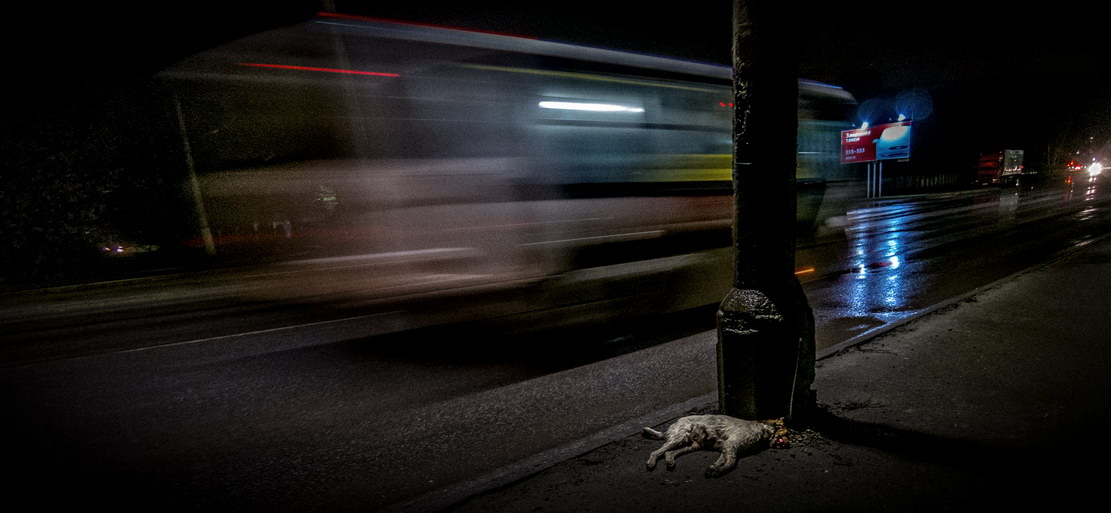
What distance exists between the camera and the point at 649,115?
21.4ft

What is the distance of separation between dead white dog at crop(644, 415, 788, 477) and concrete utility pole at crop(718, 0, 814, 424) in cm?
12

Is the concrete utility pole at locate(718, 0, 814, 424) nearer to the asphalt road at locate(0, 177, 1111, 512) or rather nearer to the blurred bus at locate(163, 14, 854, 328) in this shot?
the asphalt road at locate(0, 177, 1111, 512)

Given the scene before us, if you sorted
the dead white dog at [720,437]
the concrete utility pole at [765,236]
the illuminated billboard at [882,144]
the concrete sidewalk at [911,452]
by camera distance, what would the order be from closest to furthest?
the concrete sidewalk at [911,452], the concrete utility pole at [765,236], the dead white dog at [720,437], the illuminated billboard at [882,144]

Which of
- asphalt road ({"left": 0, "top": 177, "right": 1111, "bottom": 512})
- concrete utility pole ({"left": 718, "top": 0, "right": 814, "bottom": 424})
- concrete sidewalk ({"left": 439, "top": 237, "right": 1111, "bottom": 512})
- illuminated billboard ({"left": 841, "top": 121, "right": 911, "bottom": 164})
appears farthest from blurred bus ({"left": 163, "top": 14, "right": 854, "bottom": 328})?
illuminated billboard ({"left": 841, "top": 121, "right": 911, "bottom": 164})

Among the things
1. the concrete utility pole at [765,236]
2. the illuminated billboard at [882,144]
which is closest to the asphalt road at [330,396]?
the concrete utility pole at [765,236]

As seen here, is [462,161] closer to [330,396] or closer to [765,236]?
[330,396]

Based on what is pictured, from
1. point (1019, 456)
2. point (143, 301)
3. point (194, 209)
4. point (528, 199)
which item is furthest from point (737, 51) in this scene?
point (194, 209)

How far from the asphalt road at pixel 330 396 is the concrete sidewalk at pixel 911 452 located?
0.50m

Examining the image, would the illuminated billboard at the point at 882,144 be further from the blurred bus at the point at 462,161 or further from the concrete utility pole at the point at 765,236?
the concrete utility pole at the point at 765,236

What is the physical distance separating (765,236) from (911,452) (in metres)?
1.50

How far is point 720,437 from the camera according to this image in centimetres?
279

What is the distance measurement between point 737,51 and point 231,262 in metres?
16.2

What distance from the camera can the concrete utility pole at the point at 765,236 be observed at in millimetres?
2535

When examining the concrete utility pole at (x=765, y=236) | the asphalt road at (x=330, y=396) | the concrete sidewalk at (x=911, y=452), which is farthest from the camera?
the asphalt road at (x=330, y=396)
